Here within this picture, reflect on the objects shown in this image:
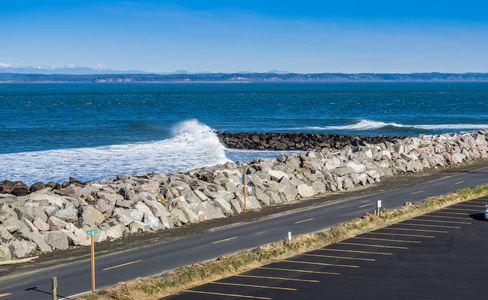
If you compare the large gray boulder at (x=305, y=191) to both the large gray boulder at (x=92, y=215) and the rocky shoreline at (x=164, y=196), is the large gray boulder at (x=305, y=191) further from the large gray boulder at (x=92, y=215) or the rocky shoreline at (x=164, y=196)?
the large gray boulder at (x=92, y=215)

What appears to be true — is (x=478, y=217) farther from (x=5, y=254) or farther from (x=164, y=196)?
(x=5, y=254)

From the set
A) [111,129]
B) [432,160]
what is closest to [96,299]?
[432,160]

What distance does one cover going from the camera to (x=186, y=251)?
64.5 ft

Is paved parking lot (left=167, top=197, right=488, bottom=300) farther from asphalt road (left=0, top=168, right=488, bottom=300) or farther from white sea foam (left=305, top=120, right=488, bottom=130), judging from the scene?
white sea foam (left=305, top=120, right=488, bottom=130)

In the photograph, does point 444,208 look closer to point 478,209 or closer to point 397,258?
point 478,209

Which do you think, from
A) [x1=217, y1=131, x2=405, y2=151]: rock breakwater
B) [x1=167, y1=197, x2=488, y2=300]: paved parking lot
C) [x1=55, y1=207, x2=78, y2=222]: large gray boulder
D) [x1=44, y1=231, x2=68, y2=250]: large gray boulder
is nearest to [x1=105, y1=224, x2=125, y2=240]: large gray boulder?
[x1=55, y1=207, x2=78, y2=222]: large gray boulder

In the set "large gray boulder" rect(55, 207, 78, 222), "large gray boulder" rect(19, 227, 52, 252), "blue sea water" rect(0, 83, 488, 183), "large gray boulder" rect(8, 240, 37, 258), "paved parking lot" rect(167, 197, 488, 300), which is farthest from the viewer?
"blue sea water" rect(0, 83, 488, 183)

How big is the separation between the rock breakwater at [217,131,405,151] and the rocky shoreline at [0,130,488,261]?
17.2 meters

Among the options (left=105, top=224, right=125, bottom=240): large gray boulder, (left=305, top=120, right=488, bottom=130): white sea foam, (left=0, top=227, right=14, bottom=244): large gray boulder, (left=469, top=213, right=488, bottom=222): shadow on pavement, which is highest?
(left=0, top=227, right=14, bottom=244): large gray boulder

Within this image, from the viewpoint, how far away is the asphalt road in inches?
629

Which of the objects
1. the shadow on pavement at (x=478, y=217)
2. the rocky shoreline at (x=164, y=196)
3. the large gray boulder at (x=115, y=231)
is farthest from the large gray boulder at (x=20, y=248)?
the shadow on pavement at (x=478, y=217)

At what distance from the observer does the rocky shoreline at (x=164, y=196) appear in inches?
816

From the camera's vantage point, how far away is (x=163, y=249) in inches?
790

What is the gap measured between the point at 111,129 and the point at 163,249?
2368 inches
